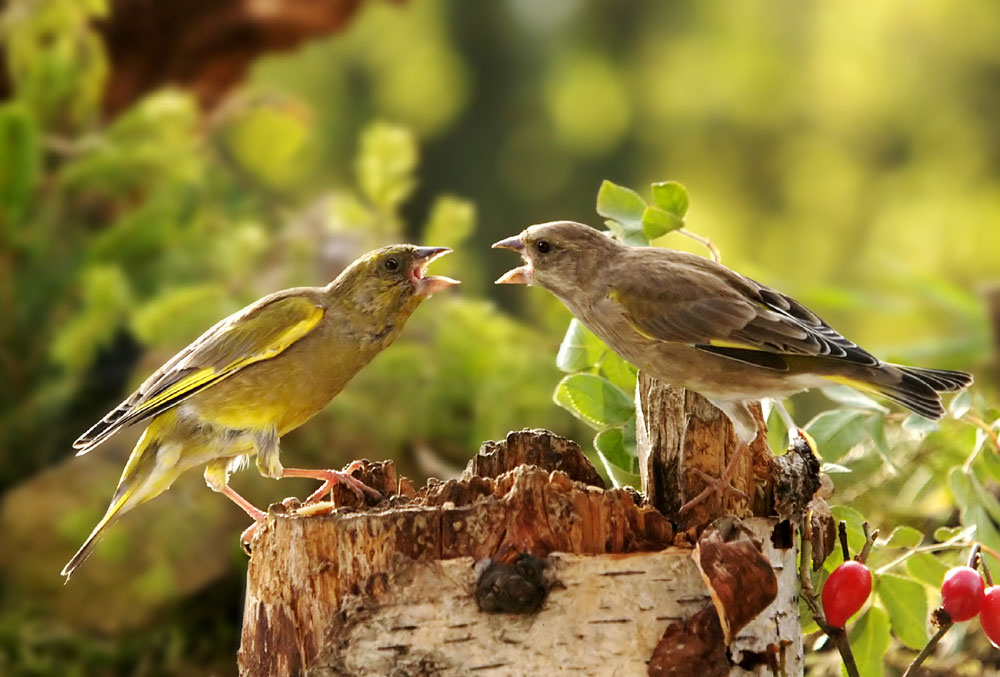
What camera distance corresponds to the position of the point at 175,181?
16.6 ft

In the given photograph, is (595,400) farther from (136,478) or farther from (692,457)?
(136,478)

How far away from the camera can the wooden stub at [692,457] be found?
83.6 inches

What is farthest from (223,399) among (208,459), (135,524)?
(135,524)

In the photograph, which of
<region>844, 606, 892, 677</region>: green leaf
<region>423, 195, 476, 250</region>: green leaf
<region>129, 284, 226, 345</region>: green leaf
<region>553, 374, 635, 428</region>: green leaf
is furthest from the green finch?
<region>129, 284, 226, 345</region>: green leaf

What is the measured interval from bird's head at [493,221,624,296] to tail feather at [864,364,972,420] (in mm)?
641

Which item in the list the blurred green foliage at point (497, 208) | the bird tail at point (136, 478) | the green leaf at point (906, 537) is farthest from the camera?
the blurred green foliage at point (497, 208)

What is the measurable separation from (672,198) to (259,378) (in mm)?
1026

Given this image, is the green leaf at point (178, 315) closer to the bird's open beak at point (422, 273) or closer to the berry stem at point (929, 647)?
the bird's open beak at point (422, 273)

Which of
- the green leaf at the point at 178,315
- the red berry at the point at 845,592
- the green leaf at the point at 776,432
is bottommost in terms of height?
the red berry at the point at 845,592

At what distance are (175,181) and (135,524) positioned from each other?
1.58 metres

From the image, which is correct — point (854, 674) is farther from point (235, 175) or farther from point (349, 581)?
point (235, 175)

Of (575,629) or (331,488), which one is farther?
(331,488)

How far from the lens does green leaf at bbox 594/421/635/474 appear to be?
8.34ft

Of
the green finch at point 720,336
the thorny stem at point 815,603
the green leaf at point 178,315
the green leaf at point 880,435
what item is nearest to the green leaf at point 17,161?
the green leaf at point 178,315
